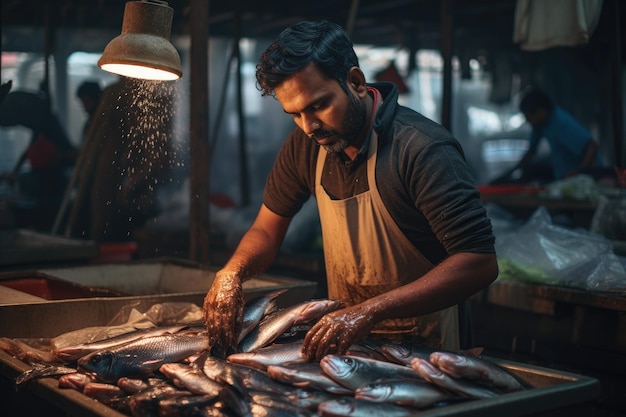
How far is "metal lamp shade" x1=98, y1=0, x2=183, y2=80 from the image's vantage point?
3426 mm

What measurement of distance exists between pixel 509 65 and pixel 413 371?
11.2 metres

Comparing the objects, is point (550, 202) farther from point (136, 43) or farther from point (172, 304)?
point (136, 43)

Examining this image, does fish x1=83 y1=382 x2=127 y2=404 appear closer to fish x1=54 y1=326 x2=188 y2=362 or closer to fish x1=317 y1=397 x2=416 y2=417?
fish x1=54 y1=326 x2=188 y2=362

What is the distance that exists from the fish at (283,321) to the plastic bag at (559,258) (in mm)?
2454

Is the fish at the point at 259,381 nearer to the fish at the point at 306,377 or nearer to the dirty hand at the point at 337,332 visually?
the fish at the point at 306,377

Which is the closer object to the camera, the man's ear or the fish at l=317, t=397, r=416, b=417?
the fish at l=317, t=397, r=416, b=417

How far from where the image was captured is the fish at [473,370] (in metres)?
2.54

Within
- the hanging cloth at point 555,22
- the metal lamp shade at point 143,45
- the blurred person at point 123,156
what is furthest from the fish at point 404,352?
the hanging cloth at point 555,22

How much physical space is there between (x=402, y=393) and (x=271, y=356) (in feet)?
2.00

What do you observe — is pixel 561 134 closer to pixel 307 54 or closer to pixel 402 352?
pixel 307 54

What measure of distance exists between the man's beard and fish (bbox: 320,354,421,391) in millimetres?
1033

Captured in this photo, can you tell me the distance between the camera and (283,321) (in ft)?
10.2

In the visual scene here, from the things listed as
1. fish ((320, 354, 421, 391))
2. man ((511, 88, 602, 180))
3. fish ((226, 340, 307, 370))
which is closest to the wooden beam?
fish ((226, 340, 307, 370))

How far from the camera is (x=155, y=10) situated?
3.54 m
